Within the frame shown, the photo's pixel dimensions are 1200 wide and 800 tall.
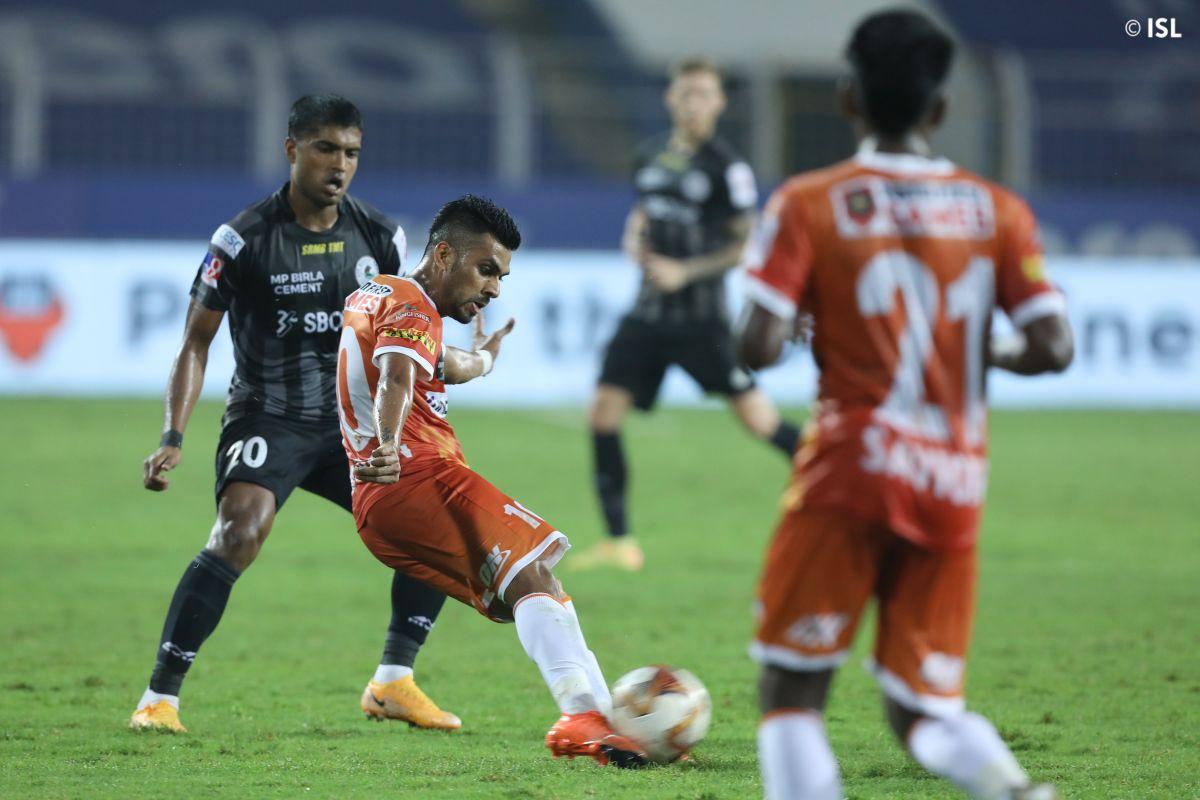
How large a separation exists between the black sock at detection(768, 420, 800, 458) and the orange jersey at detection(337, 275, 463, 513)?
453 centimetres

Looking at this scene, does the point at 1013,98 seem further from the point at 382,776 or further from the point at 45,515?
the point at 382,776

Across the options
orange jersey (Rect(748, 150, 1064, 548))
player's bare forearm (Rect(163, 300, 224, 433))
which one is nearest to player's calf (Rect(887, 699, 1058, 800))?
orange jersey (Rect(748, 150, 1064, 548))

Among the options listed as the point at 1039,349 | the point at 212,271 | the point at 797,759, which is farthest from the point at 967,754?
the point at 212,271

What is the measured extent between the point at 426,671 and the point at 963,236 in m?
3.78

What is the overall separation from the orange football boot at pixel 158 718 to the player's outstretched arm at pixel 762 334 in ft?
9.22

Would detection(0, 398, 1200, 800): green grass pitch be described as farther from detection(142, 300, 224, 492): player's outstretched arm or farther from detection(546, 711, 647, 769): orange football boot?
detection(142, 300, 224, 492): player's outstretched arm

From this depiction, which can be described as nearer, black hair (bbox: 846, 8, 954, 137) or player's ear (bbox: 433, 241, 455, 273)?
black hair (bbox: 846, 8, 954, 137)

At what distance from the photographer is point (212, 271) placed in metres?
5.63

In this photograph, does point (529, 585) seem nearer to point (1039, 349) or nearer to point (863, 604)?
point (863, 604)

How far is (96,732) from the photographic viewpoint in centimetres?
530

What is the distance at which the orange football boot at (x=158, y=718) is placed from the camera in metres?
5.31

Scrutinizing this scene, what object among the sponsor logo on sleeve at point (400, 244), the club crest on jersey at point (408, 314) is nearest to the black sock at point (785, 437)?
the sponsor logo on sleeve at point (400, 244)

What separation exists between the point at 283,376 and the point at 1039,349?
3142mm

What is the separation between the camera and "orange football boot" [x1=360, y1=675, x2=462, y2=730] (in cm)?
553
